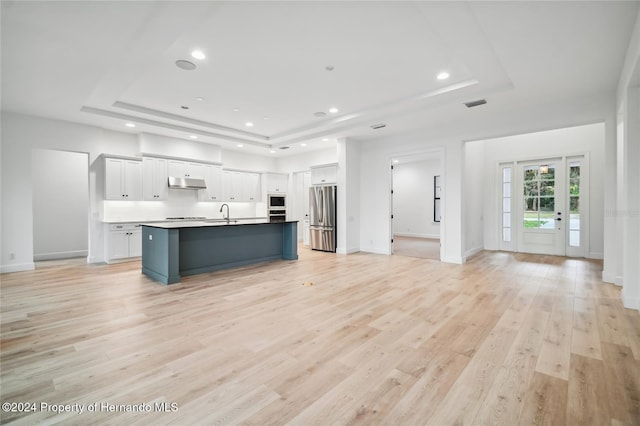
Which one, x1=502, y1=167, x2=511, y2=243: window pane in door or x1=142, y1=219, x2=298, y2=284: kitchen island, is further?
x1=502, y1=167, x2=511, y2=243: window pane in door

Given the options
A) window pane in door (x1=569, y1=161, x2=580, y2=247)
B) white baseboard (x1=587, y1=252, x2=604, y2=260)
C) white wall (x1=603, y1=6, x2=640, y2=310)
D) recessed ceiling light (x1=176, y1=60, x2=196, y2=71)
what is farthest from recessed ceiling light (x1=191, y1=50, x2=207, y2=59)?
white baseboard (x1=587, y1=252, x2=604, y2=260)

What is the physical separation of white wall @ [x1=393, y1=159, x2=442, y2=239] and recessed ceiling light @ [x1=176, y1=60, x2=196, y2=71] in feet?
28.6

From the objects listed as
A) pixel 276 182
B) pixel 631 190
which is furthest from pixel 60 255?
pixel 631 190

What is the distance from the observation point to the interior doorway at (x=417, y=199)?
1033 centimetres

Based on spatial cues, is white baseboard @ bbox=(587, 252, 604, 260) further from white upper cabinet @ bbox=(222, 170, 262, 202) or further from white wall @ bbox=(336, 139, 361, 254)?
white upper cabinet @ bbox=(222, 170, 262, 202)

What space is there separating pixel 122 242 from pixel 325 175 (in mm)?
4996

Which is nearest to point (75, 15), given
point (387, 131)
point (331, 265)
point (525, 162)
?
point (331, 265)

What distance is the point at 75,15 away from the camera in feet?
8.94

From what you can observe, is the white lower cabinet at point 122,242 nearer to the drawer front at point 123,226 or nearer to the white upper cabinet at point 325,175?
the drawer front at point 123,226

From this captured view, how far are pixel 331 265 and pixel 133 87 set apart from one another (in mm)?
4600

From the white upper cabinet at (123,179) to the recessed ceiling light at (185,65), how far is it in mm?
3711

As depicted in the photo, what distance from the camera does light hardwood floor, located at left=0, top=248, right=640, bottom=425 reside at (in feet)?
5.60

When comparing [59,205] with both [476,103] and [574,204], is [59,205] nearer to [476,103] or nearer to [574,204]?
[476,103]

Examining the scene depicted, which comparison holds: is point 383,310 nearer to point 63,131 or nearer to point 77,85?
point 77,85
